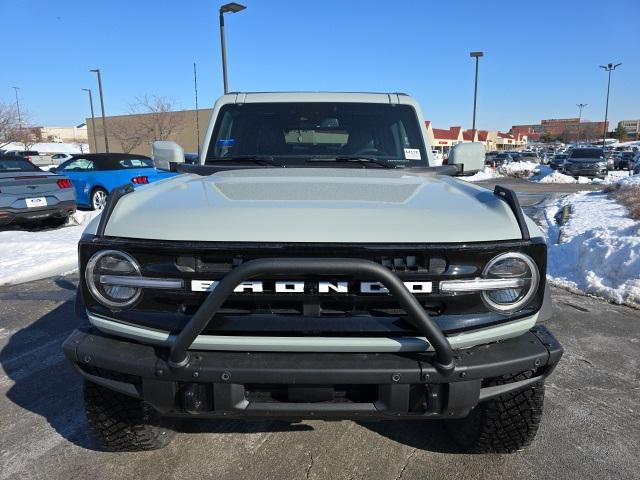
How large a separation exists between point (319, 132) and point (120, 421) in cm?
229

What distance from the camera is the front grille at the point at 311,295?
6.01 ft

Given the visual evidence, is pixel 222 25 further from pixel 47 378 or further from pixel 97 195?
pixel 47 378

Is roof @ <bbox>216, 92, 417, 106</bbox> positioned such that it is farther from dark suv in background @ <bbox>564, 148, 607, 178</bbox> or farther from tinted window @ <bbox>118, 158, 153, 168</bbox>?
dark suv in background @ <bbox>564, 148, 607, 178</bbox>

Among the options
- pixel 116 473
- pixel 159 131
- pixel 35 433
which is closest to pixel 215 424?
pixel 116 473

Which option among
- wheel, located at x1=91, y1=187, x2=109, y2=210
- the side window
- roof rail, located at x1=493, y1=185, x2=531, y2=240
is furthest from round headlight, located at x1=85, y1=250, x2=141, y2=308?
the side window

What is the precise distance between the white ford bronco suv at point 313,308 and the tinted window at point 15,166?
9030 millimetres

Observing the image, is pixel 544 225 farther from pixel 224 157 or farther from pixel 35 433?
pixel 35 433

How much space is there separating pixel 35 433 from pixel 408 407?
216cm

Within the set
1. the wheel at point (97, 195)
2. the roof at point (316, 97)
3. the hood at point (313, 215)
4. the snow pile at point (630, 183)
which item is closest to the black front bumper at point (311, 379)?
the hood at point (313, 215)

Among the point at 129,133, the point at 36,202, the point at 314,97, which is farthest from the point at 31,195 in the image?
the point at 129,133

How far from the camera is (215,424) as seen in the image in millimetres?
2781

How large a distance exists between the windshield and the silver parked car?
264 inches

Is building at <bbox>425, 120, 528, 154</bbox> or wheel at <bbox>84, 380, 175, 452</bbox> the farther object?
building at <bbox>425, 120, 528, 154</bbox>

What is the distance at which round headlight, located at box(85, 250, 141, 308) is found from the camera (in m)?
1.93
